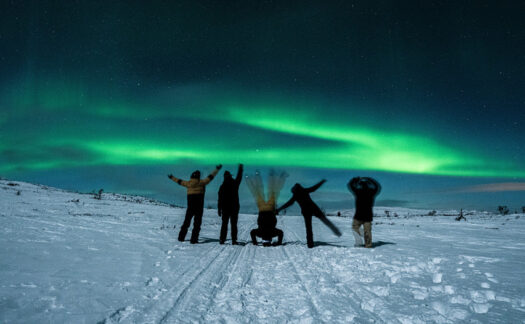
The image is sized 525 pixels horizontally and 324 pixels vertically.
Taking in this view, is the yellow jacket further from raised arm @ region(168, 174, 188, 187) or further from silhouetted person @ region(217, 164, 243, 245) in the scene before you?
silhouetted person @ region(217, 164, 243, 245)

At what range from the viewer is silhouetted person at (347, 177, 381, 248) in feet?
26.6

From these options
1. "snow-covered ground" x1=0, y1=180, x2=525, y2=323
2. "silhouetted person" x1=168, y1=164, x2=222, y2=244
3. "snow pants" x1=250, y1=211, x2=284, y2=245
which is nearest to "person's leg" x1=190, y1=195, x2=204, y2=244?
"silhouetted person" x1=168, y1=164, x2=222, y2=244

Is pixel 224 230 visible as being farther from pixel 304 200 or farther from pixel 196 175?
pixel 304 200

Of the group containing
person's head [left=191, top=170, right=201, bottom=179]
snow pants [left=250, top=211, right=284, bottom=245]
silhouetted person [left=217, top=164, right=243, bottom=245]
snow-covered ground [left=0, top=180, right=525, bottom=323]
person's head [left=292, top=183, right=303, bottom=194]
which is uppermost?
person's head [left=191, top=170, right=201, bottom=179]

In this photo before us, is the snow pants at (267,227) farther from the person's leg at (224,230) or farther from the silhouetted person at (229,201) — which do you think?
the person's leg at (224,230)

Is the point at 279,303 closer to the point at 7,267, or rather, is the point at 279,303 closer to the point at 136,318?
the point at 136,318

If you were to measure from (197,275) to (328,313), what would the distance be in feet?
7.73

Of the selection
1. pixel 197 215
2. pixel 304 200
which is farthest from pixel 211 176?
pixel 304 200

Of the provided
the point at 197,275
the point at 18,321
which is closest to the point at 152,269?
the point at 197,275

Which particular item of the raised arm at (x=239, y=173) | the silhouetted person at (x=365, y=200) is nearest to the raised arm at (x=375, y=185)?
the silhouetted person at (x=365, y=200)

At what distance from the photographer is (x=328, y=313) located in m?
3.27

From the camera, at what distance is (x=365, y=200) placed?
8.16m

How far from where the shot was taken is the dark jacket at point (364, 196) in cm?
812

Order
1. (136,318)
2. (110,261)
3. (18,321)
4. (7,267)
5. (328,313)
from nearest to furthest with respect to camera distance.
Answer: (18,321)
(136,318)
(328,313)
(7,267)
(110,261)
